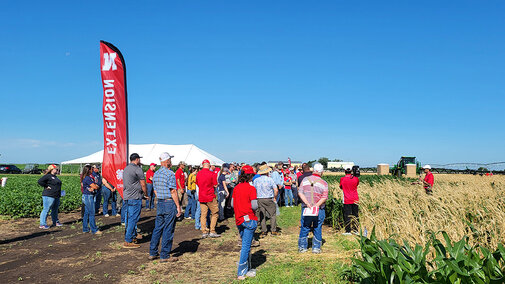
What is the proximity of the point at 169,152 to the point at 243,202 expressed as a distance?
27670mm

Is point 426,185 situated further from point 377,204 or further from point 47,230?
point 47,230

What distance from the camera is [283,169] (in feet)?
49.0

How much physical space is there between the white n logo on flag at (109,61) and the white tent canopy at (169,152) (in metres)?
22.0

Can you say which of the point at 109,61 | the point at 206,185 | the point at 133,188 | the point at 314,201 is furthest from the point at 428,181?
the point at 109,61

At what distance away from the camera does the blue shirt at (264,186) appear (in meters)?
9.14

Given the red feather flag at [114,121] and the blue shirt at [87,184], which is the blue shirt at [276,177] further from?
the blue shirt at [87,184]

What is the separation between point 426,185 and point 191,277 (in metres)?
8.81

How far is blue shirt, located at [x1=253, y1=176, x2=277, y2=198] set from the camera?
914 cm

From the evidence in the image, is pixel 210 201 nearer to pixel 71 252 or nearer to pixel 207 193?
pixel 207 193

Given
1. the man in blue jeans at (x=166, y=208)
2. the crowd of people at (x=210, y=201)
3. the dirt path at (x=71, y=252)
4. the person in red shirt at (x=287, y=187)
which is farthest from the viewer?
the person in red shirt at (x=287, y=187)

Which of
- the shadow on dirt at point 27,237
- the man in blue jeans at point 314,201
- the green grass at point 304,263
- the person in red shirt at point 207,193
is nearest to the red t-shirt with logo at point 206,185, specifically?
the person in red shirt at point 207,193

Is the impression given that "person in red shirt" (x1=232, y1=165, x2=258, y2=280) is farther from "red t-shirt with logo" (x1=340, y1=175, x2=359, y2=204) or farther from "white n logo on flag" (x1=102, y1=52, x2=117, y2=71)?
"white n logo on flag" (x1=102, y1=52, x2=117, y2=71)

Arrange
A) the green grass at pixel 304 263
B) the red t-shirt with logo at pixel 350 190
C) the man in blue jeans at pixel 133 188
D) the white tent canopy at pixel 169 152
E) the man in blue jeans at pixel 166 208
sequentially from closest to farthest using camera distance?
the green grass at pixel 304 263
the man in blue jeans at pixel 166 208
the man in blue jeans at pixel 133 188
the red t-shirt with logo at pixel 350 190
the white tent canopy at pixel 169 152

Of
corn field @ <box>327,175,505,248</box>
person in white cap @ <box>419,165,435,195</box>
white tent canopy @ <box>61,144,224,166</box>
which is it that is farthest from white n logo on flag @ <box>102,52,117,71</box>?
white tent canopy @ <box>61,144,224,166</box>
